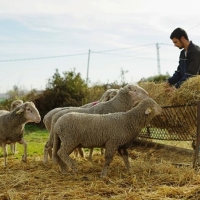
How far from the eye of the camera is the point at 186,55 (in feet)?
25.3

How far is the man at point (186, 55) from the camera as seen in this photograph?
294 inches

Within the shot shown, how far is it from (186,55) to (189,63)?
0.18 metres

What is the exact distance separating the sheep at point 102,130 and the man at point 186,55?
1.34 m

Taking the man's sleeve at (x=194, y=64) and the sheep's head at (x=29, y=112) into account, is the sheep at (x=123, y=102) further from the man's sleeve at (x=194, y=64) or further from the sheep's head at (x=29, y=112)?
the man's sleeve at (x=194, y=64)

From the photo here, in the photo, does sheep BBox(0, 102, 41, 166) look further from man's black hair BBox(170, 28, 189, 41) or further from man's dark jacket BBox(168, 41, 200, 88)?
man's black hair BBox(170, 28, 189, 41)

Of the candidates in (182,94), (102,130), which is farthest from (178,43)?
(102,130)

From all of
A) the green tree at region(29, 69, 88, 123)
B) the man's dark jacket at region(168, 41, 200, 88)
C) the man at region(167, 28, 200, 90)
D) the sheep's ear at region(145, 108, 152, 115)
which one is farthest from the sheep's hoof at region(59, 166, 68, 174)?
the green tree at region(29, 69, 88, 123)

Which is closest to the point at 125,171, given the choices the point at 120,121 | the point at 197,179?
the point at 120,121

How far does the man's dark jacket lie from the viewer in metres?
7.47

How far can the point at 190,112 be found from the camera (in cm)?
684

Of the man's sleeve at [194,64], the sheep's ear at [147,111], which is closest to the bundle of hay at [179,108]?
the man's sleeve at [194,64]

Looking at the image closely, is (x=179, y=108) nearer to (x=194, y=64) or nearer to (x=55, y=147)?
(x=194, y=64)

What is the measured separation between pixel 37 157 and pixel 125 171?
2899mm

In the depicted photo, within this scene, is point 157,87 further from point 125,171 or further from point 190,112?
point 125,171
